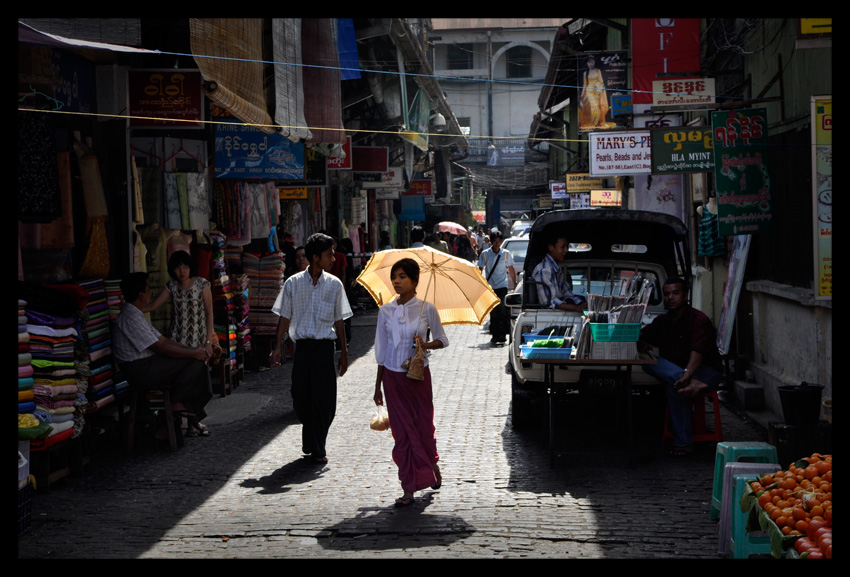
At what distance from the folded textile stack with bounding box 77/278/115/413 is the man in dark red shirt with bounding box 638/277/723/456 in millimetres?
4750

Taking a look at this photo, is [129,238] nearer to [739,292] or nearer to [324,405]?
[324,405]

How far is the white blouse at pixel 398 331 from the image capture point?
7164 mm

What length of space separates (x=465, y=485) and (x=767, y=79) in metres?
6.21

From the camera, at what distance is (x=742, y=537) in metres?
5.41

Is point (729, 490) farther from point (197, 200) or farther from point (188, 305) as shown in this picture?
point (197, 200)

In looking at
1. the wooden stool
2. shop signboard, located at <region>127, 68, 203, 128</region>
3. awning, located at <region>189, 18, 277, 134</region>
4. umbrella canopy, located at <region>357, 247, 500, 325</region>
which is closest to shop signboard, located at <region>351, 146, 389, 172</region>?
awning, located at <region>189, 18, 277, 134</region>

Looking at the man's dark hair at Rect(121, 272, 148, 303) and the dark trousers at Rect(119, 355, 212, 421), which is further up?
the man's dark hair at Rect(121, 272, 148, 303)

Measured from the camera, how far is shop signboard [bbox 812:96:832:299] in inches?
299

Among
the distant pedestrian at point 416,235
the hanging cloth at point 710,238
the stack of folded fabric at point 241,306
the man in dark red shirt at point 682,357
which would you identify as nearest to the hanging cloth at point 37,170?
the man in dark red shirt at point 682,357

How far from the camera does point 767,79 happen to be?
10.9 metres

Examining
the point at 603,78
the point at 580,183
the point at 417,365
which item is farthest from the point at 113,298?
the point at 580,183

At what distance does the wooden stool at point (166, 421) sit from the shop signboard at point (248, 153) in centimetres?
393

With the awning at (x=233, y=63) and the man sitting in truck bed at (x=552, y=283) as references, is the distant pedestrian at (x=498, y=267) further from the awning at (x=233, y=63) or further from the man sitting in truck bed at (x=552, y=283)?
the man sitting in truck bed at (x=552, y=283)

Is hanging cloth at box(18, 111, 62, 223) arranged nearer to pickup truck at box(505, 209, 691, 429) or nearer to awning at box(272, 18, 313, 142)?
awning at box(272, 18, 313, 142)
